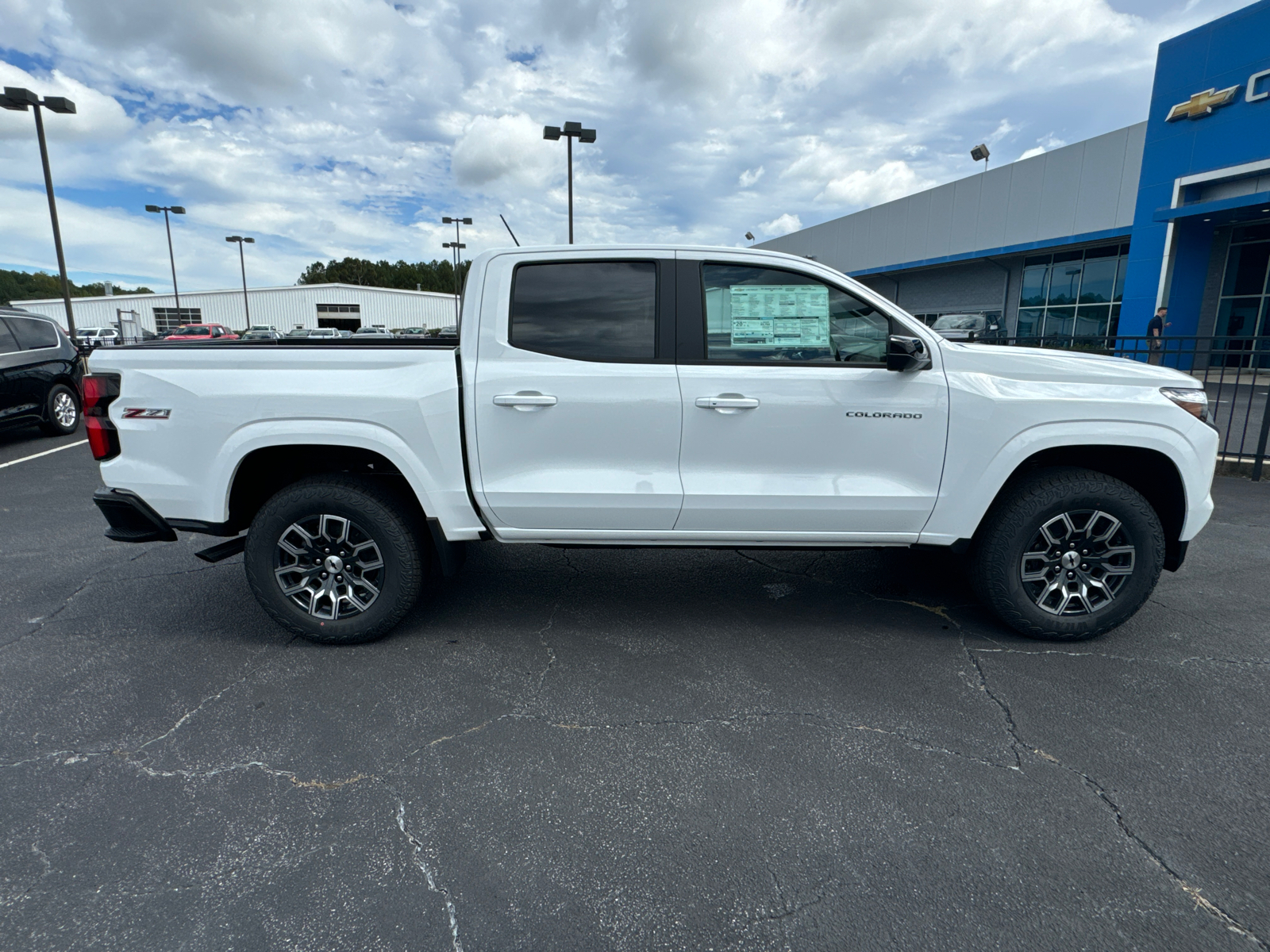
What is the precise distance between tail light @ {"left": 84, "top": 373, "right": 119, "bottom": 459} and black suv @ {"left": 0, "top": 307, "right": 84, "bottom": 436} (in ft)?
26.0

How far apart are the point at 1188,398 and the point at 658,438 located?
8.51ft

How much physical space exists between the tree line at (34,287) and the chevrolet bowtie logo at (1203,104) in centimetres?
13251

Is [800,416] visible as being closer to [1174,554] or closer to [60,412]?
[1174,554]

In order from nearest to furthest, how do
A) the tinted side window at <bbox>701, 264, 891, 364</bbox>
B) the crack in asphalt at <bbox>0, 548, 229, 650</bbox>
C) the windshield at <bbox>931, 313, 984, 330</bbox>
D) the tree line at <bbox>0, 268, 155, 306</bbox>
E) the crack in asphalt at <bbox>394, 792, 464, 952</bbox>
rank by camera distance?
the crack in asphalt at <bbox>394, 792, 464, 952</bbox> → the tinted side window at <bbox>701, 264, 891, 364</bbox> → the crack in asphalt at <bbox>0, 548, 229, 650</bbox> → the windshield at <bbox>931, 313, 984, 330</bbox> → the tree line at <bbox>0, 268, 155, 306</bbox>

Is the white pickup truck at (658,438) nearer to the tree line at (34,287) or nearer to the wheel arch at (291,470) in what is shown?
the wheel arch at (291,470)

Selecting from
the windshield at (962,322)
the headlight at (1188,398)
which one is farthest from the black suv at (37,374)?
the windshield at (962,322)

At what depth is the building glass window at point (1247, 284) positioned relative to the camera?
17.9 m

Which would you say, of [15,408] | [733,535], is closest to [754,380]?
[733,535]

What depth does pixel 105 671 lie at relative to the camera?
3.31 m

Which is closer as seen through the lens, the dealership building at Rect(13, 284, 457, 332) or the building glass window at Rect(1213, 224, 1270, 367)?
the building glass window at Rect(1213, 224, 1270, 367)

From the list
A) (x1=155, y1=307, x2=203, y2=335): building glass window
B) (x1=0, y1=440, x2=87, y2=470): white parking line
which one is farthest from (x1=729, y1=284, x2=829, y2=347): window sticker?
(x1=155, y1=307, x2=203, y2=335): building glass window

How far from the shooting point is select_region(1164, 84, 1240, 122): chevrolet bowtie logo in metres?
16.4

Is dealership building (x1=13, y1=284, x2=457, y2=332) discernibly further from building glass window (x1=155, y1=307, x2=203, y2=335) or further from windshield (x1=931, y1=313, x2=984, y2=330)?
windshield (x1=931, y1=313, x2=984, y2=330)

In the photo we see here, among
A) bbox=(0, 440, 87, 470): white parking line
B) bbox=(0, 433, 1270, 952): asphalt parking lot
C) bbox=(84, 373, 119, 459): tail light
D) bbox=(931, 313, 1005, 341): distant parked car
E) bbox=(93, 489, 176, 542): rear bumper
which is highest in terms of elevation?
bbox=(931, 313, 1005, 341): distant parked car
